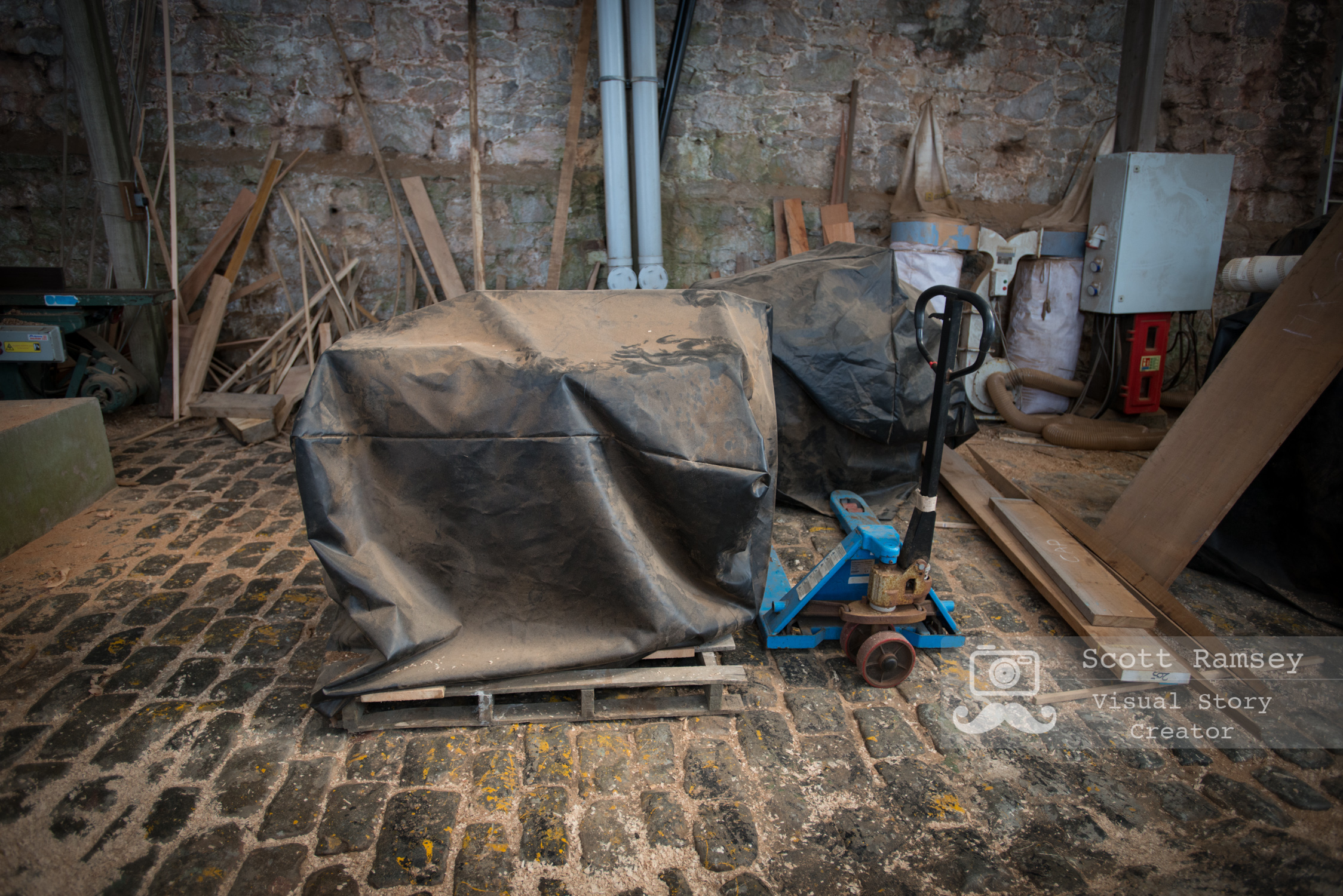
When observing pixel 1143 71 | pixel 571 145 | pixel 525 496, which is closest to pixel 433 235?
pixel 571 145

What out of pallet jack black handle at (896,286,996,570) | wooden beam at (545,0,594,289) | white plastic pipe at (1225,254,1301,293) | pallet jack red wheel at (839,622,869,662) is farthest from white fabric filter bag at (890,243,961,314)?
pallet jack red wheel at (839,622,869,662)

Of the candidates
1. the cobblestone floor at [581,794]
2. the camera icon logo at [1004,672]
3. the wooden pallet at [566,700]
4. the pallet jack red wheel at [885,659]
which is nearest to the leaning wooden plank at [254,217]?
the cobblestone floor at [581,794]

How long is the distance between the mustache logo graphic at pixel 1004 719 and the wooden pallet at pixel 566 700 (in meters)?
0.73

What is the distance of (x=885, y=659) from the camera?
2508 millimetres

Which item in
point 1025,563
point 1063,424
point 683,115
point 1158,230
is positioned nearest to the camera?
point 1025,563

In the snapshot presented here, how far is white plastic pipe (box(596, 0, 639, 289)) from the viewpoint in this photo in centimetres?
504

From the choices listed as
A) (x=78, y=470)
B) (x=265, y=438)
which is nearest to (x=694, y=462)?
(x=78, y=470)

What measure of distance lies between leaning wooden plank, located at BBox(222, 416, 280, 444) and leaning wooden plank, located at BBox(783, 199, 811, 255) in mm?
4131

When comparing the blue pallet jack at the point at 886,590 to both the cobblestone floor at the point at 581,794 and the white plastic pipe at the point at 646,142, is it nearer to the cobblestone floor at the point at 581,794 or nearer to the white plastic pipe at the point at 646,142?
the cobblestone floor at the point at 581,794

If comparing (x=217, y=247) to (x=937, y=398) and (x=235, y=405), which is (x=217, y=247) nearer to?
(x=235, y=405)

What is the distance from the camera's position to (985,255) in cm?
559

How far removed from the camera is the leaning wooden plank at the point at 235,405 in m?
5.06

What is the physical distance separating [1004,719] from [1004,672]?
0.89 ft

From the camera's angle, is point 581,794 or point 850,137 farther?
point 850,137
